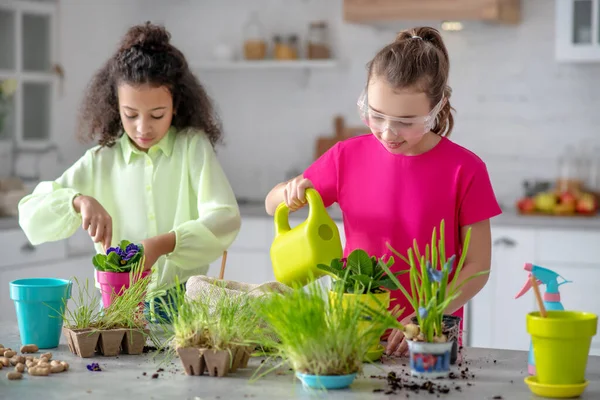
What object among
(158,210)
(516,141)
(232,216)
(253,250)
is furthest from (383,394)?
(516,141)

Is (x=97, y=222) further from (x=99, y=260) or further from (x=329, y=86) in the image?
(x=329, y=86)

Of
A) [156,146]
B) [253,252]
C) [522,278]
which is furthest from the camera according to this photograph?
[253,252]

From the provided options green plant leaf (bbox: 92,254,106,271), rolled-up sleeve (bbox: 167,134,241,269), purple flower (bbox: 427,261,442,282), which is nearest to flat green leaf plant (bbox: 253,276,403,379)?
purple flower (bbox: 427,261,442,282)

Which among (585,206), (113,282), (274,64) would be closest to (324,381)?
(113,282)

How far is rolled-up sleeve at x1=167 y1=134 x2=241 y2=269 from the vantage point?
7.38 feet

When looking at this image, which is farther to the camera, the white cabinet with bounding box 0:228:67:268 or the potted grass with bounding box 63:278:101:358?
the white cabinet with bounding box 0:228:67:268

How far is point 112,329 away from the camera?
5.78 ft

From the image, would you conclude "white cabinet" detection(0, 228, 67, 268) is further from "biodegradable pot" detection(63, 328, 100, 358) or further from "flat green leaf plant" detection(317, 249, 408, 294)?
"flat green leaf plant" detection(317, 249, 408, 294)

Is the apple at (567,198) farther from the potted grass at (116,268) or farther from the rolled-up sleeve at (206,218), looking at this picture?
the potted grass at (116,268)

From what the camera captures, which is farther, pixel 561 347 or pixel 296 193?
pixel 296 193

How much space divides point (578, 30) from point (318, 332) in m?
3.21

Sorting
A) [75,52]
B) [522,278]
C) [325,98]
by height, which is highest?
[75,52]

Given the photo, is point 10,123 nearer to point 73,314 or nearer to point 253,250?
point 253,250

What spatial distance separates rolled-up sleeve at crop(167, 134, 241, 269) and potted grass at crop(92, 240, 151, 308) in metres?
0.35
